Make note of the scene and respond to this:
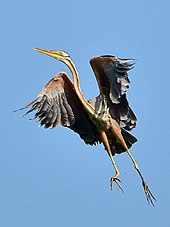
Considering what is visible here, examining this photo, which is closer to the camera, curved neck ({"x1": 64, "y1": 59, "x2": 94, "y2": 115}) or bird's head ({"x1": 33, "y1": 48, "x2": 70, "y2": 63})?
curved neck ({"x1": 64, "y1": 59, "x2": 94, "y2": 115})

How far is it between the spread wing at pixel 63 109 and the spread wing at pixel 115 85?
577 millimetres

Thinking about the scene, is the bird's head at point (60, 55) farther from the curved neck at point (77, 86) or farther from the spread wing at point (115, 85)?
the spread wing at point (115, 85)

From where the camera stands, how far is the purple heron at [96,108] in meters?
28.8

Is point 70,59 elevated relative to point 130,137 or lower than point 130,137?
elevated

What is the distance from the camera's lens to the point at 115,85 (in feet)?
95.0

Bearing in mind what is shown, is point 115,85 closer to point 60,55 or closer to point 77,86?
point 77,86

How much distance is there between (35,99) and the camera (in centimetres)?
2883

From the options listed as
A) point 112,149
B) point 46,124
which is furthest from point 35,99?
point 112,149

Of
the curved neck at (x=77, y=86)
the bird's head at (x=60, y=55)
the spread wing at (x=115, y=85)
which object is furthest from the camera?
the bird's head at (x=60, y=55)

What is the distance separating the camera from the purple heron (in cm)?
2883

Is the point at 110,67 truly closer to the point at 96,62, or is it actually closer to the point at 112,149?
the point at 96,62

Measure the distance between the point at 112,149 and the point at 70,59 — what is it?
2392 mm

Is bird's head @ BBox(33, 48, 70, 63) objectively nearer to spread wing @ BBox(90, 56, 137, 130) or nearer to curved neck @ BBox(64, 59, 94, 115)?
curved neck @ BBox(64, 59, 94, 115)

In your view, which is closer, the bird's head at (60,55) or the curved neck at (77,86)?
the curved neck at (77,86)
